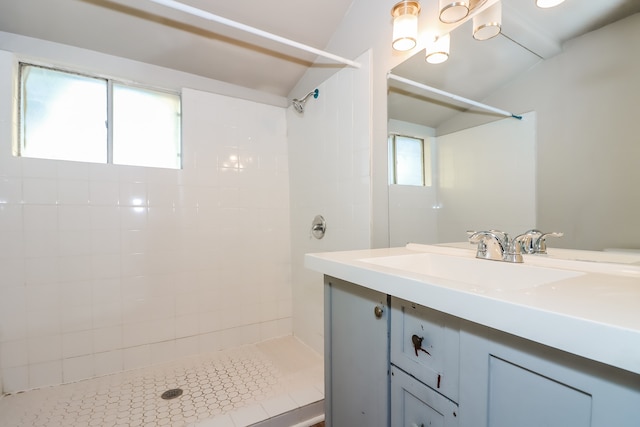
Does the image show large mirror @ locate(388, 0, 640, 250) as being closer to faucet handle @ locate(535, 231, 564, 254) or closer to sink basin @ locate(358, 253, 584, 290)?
faucet handle @ locate(535, 231, 564, 254)

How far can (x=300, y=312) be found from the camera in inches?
94.7

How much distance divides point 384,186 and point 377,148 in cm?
22

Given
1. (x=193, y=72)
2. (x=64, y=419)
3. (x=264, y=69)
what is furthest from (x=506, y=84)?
(x=64, y=419)

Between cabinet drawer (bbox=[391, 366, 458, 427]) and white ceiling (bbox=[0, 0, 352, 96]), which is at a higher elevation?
white ceiling (bbox=[0, 0, 352, 96])

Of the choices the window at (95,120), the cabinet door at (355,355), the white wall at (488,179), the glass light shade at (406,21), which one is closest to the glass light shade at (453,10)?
the glass light shade at (406,21)

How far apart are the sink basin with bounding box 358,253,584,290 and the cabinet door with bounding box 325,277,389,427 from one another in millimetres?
156

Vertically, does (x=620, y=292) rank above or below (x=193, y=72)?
below

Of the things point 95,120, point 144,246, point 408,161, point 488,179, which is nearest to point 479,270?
point 488,179

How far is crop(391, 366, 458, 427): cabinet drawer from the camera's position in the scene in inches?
27.3

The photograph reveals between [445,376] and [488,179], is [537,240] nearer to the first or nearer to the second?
[488,179]

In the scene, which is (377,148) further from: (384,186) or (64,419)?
(64,419)

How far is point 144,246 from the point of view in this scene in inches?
78.6

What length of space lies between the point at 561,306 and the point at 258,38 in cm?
212

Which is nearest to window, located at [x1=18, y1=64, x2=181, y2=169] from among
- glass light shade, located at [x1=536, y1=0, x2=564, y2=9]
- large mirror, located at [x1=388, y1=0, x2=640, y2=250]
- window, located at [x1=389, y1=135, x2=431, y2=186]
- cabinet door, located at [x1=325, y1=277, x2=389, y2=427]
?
window, located at [x1=389, y1=135, x2=431, y2=186]
